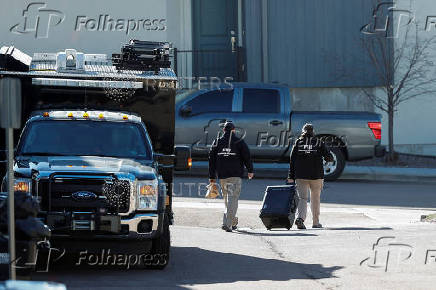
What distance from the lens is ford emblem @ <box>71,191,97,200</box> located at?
38.7 feet

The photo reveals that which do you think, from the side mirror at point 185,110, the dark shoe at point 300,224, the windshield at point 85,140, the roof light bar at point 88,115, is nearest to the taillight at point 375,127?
the side mirror at point 185,110

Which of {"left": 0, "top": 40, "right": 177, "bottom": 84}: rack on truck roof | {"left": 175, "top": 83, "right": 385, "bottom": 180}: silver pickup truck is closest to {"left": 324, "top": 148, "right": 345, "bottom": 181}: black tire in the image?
{"left": 175, "top": 83, "right": 385, "bottom": 180}: silver pickup truck

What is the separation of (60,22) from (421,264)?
16.7m

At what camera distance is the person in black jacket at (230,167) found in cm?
1627

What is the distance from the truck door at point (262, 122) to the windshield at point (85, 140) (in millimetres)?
9220

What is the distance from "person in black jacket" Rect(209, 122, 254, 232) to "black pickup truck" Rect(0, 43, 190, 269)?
1.76 meters

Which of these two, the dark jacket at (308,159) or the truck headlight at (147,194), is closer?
the truck headlight at (147,194)

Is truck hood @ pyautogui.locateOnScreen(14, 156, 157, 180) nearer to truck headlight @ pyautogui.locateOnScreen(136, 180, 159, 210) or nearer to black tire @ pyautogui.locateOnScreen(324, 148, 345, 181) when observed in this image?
truck headlight @ pyautogui.locateOnScreen(136, 180, 159, 210)

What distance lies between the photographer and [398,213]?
18547 millimetres

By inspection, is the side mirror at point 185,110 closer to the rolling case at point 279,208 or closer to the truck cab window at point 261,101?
the truck cab window at point 261,101

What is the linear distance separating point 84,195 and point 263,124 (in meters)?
11.1

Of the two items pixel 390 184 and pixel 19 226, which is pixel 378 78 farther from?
pixel 19 226

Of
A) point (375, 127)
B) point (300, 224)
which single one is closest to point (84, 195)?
point (300, 224)

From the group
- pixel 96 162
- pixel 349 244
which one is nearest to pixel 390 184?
pixel 349 244
